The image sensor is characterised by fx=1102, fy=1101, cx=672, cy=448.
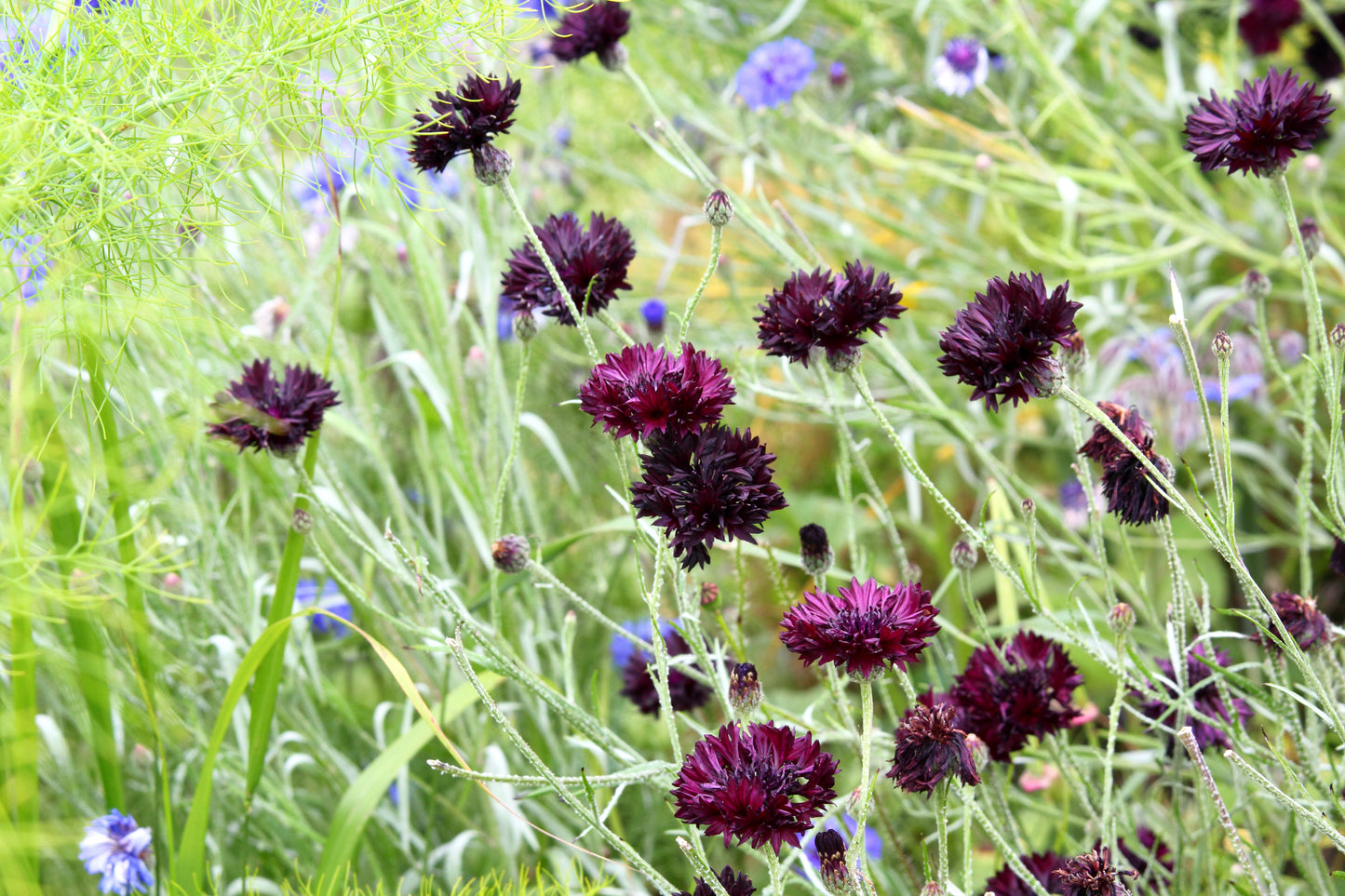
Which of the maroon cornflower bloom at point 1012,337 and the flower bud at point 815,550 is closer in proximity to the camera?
the maroon cornflower bloom at point 1012,337

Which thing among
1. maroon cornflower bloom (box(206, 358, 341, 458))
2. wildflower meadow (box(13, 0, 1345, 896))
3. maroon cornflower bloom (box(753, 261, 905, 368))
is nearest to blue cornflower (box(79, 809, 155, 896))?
wildflower meadow (box(13, 0, 1345, 896))

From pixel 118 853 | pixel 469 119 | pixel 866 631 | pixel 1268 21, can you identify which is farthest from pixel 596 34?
pixel 1268 21

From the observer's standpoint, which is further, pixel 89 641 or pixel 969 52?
pixel 969 52

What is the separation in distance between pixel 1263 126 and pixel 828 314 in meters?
0.22

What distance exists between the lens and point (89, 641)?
0.66m

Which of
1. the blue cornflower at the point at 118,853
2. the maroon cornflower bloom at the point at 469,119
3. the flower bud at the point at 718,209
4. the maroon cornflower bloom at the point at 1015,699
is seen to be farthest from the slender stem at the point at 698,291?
the blue cornflower at the point at 118,853

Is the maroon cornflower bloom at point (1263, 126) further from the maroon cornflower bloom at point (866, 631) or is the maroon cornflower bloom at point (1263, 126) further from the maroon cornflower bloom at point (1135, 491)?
the maroon cornflower bloom at point (866, 631)

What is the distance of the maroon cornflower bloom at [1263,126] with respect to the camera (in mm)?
493

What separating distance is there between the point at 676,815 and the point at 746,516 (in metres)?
0.11

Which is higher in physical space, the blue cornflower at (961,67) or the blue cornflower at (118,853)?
the blue cornflower at (961,67)

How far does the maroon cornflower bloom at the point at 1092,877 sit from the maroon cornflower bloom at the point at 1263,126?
31 centimetres

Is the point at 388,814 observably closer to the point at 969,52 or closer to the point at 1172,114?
the point at 969,52

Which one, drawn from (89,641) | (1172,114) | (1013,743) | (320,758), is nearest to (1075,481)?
(1172,114)

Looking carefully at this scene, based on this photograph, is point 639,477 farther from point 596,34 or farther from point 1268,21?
point 1268,21
